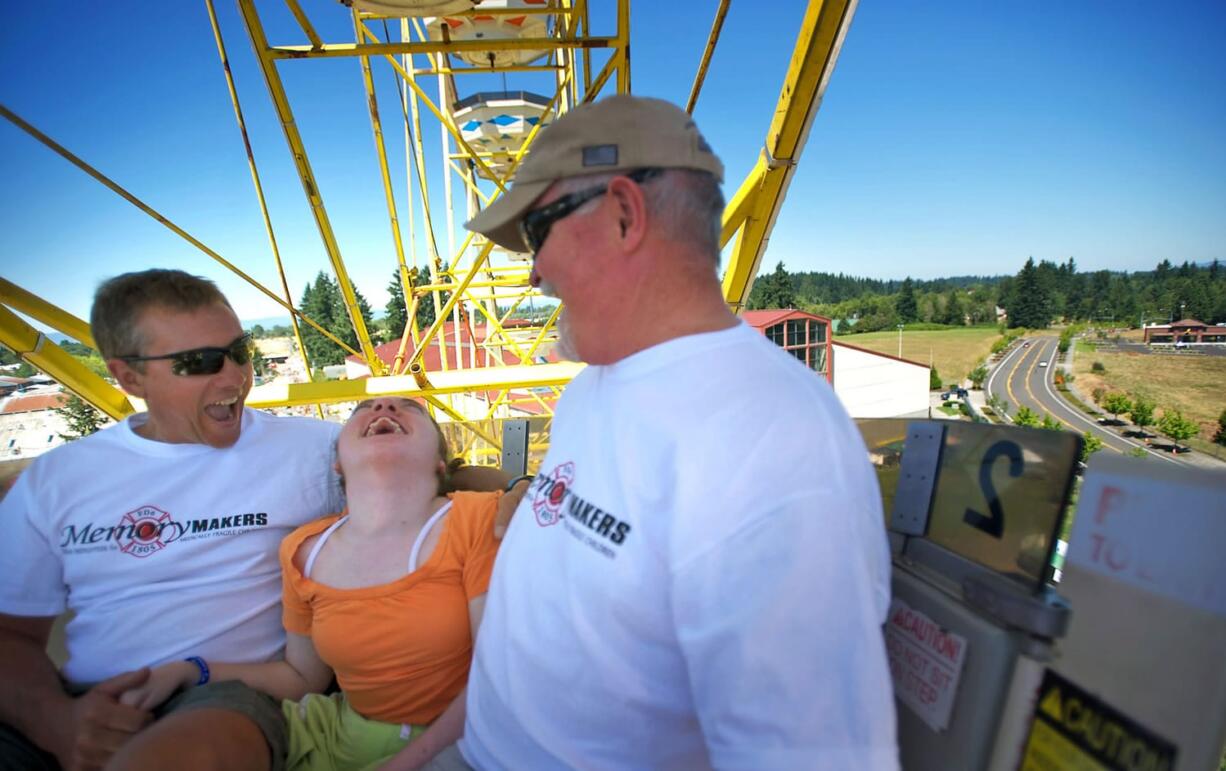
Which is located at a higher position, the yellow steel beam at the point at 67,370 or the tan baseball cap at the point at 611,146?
the tan baseball cap at the point at 611,146

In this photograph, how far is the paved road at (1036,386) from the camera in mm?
29788

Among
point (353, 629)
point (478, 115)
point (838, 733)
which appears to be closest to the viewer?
point (838, 733)

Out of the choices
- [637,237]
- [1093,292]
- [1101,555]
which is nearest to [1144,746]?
[1101,555]

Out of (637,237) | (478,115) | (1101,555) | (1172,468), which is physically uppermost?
(478,115)

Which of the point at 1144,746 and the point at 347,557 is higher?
the point at 1144,746

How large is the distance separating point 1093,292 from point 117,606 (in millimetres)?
47008

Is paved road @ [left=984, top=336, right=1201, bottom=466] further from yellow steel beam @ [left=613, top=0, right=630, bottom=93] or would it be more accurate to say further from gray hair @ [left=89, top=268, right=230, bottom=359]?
gray hair @ [left=89, top=268, right=230, bottom=359]

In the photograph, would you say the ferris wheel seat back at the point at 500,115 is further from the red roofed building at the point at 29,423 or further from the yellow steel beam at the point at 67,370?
the red roofed building at the point at 29,423

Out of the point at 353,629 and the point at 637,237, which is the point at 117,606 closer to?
the point at 353,629

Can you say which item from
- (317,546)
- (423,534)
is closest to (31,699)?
(317,546)

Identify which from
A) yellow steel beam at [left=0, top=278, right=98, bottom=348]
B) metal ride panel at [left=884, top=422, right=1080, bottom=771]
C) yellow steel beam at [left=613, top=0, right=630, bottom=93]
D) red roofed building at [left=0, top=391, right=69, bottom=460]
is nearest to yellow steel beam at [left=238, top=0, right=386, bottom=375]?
yellow steel beam at [left=0, top=278, right=98, bottom=348]

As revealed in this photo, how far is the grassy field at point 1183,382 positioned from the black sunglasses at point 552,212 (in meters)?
33.1

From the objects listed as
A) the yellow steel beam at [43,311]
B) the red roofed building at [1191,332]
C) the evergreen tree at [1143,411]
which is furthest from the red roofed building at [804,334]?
the evergreen tree at [1143,411]

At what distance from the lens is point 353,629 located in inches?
51.2
